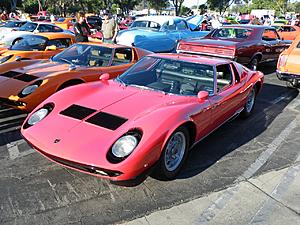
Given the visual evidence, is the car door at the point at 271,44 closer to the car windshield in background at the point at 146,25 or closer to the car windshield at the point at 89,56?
the car windshield in background at the point at 146,25

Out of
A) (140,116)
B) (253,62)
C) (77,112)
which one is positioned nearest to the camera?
(140,116)

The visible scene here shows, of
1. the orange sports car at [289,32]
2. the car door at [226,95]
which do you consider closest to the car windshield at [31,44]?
the car door at [226,95]

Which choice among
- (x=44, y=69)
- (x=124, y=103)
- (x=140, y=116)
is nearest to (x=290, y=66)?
(x=124, y=103)

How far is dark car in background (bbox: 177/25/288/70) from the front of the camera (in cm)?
Result: 796

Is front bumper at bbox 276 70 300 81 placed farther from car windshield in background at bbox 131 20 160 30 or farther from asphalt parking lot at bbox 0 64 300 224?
car windshield in background at bbox 131 20 160 30

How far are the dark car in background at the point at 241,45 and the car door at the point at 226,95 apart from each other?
3.33 metres

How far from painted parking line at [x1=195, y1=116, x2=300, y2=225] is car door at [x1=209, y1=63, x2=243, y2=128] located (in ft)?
2.32

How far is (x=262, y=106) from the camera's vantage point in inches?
248

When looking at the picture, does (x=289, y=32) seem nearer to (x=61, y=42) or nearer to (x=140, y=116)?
(x=61, y=42)

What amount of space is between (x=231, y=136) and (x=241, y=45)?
428cm

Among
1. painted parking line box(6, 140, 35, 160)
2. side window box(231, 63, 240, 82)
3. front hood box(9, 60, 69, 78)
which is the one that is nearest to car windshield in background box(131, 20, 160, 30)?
front hood box(9, 60, 69, 78)

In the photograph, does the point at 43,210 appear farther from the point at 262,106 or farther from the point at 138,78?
the point at 262,106

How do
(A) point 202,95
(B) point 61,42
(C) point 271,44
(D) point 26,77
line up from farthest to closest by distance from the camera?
1. (C) point 271,44
2. (B) point 61,42
3. (D) point 26,77
4. (A) point 202,95

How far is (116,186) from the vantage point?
129 inches
